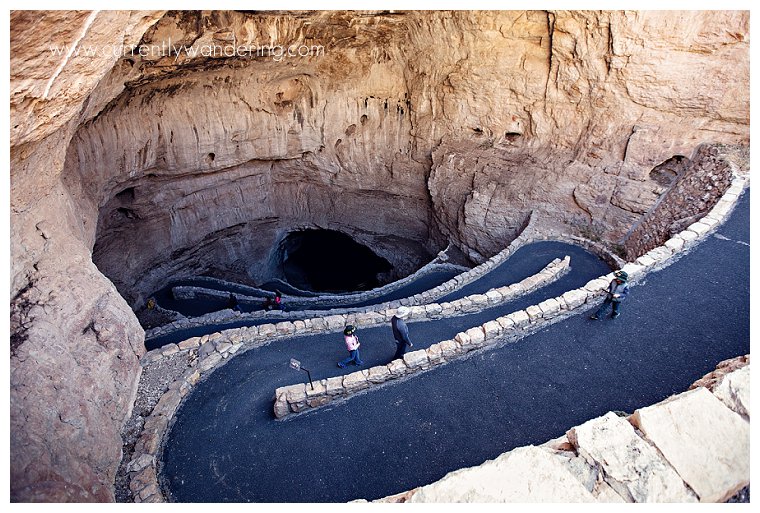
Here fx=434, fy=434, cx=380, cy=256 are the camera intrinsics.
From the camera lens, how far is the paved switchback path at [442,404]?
22.0ft

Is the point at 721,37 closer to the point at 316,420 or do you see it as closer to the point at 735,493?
the point at 735,493

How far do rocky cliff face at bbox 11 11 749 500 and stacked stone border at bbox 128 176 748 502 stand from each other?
1.69 feet

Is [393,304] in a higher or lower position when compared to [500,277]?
lower

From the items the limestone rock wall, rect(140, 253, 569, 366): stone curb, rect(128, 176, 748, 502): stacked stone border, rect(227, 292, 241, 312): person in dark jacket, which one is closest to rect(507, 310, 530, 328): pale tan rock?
rect(128, 176, 748, 502): stacked stone border

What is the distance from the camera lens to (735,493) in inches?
157

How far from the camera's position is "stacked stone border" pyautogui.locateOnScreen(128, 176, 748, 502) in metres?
6.82

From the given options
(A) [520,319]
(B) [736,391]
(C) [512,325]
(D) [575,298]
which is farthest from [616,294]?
(B) [736,391]

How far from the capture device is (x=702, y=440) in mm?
4305

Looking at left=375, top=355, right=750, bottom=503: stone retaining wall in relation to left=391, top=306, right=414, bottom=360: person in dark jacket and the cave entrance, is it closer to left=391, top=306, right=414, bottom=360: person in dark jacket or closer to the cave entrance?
left=391, top=306, right=414, bottom=360: person in dark jacket

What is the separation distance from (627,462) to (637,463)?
9cm

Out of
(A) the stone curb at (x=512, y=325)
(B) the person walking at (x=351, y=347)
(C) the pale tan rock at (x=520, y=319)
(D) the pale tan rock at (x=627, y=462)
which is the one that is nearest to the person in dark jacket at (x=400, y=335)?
(A) the stone curb at (x=512, y=325)

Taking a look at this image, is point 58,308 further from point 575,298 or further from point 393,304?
point 575,298

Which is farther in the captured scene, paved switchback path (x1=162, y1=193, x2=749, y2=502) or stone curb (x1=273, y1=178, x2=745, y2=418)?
stone curb (x1=273, y1=178, x2=745, y2=418)

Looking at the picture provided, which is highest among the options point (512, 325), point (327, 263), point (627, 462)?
point (627, 462)
